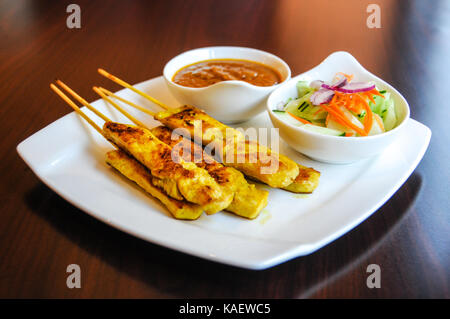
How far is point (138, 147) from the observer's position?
211cm

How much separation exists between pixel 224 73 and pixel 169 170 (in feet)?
3.59

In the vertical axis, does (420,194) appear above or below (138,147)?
below

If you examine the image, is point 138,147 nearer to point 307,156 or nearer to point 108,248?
point 108,248

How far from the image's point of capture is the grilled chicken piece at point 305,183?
2.09 m

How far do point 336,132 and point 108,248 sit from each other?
131 centimetres

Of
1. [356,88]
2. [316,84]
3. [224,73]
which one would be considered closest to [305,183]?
[356,88]

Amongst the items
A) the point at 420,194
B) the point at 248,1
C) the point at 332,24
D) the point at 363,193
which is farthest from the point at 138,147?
the point at 248,1

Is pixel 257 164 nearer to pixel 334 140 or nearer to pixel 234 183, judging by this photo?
pixel 234 183

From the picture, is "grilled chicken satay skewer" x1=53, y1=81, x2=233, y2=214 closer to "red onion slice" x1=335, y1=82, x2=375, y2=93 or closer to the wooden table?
the wooden table

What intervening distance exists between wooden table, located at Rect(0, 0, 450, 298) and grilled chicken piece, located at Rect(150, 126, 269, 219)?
0.28m

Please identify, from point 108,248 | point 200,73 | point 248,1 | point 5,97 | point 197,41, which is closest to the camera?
point 108,248

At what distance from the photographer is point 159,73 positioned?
11.8 feet

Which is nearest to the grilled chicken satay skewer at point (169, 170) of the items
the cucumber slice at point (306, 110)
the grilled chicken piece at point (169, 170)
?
the grilled chicken piece at point (169, 170)

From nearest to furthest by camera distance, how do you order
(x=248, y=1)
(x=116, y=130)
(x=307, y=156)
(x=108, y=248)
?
(x=108, y=248), (x=116, y=130), (x=307, y=156), (x=248, y=1)
